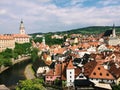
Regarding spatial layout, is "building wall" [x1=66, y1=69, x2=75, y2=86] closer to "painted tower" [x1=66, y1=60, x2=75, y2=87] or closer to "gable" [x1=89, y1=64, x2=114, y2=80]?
"painted tower" [x1=66, y1=60, x2=75, y2=87]

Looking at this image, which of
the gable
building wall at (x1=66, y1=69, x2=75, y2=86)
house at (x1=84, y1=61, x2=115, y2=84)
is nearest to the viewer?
house at (x1=84, y1=61, x2=115, y2=84)

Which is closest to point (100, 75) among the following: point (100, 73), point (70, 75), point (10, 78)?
point (100, 73)

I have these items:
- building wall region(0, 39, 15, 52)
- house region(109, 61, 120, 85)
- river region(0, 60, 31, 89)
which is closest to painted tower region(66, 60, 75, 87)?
house region(109, 61, 120, 85)

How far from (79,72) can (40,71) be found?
498 inches

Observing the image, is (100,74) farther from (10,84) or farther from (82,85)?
(10,84)

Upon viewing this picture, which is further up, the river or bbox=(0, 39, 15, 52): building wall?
bbox=(0, 39, 15, 52): building wall

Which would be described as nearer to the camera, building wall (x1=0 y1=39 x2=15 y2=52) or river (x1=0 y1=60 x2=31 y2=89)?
river (x1=0 y1=60 x2=31 y2=89)

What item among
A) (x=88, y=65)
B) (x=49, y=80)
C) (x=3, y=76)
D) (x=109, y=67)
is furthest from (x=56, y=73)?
(x=3, y=76)

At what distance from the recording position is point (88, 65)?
57188mm

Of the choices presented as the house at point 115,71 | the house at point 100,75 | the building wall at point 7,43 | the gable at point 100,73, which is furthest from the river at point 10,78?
the building wall at point 7,43

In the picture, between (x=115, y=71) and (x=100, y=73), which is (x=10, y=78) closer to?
(x=100, y=73)

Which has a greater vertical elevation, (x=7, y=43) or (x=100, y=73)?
(x=100, y=73)

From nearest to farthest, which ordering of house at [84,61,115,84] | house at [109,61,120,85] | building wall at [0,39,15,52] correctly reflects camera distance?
house at [109,61,120,85] → house at [84,61,115,84] → building wall at [0,39,15,52]

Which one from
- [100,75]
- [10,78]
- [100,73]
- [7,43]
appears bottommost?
[10,78]
